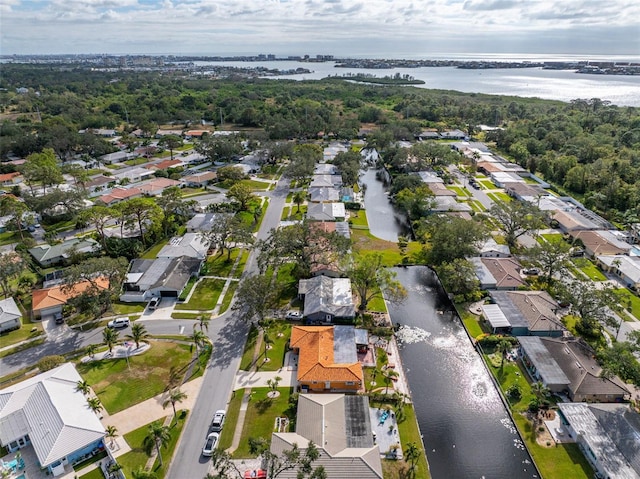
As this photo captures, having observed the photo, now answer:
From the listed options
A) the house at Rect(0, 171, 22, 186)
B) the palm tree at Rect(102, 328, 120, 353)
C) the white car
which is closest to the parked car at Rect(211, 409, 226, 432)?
the white car

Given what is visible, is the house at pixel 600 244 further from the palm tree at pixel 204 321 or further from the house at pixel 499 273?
the palm tree at pixel 204 321

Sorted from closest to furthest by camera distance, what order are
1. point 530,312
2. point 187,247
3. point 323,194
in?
1. point 530,312
2. point 187,247
3. point 323,194

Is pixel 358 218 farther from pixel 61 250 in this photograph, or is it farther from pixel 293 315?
pixel 61 250

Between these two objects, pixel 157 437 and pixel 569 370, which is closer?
pixel 157 437

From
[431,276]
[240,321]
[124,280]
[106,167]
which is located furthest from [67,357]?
[106,167]

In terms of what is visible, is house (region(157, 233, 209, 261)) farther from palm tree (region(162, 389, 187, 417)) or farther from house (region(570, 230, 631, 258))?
house (region(570, 230, 631, 258))

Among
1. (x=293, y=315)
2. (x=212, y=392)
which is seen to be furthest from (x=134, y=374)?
(x=293, y=315)

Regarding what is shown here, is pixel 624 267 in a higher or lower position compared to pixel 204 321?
lower
